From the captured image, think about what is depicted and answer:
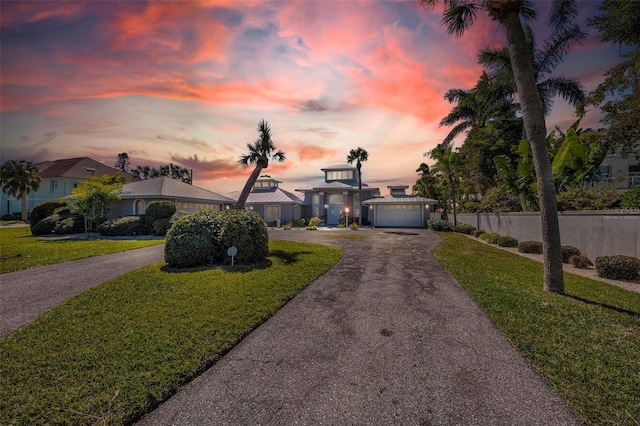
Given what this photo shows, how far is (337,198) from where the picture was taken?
3581 centimetres

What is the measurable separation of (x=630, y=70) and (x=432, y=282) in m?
13.1

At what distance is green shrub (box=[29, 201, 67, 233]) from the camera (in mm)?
22219

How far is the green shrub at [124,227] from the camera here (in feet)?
65.1

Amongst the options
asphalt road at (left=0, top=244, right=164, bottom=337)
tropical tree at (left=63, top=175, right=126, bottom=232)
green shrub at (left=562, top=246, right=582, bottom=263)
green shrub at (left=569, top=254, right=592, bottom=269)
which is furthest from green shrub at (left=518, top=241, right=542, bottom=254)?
tropical tree at (left=63, top=175, right=126, bottom=232)

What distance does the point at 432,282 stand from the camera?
769cm

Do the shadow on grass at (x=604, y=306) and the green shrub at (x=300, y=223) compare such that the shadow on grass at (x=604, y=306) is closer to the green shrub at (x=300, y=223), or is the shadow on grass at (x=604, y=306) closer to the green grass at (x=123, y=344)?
the green grass at (x=123, y=344)

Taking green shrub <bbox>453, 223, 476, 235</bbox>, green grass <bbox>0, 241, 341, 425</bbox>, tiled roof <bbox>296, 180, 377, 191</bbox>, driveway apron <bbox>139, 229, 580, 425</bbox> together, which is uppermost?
tiled roof <bbox>296, 180, 377, 191</bbox>

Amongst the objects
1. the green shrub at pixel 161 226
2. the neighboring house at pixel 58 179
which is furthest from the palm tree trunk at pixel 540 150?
the neighboring house at pixel 58 179

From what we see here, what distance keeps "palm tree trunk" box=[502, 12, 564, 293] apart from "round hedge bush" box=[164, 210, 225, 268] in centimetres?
1031

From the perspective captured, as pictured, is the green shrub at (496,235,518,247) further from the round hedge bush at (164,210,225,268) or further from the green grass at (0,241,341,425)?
the round hedge bush at (164,210,225,268)

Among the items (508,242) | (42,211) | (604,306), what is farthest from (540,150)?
(42,211)

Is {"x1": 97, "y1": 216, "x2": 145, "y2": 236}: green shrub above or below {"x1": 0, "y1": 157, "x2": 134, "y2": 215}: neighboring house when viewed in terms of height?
below

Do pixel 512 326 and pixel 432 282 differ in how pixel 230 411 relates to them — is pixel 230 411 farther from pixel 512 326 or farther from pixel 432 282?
pixel 432 282

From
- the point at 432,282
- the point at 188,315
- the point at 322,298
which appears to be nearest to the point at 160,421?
the point at 188,315
